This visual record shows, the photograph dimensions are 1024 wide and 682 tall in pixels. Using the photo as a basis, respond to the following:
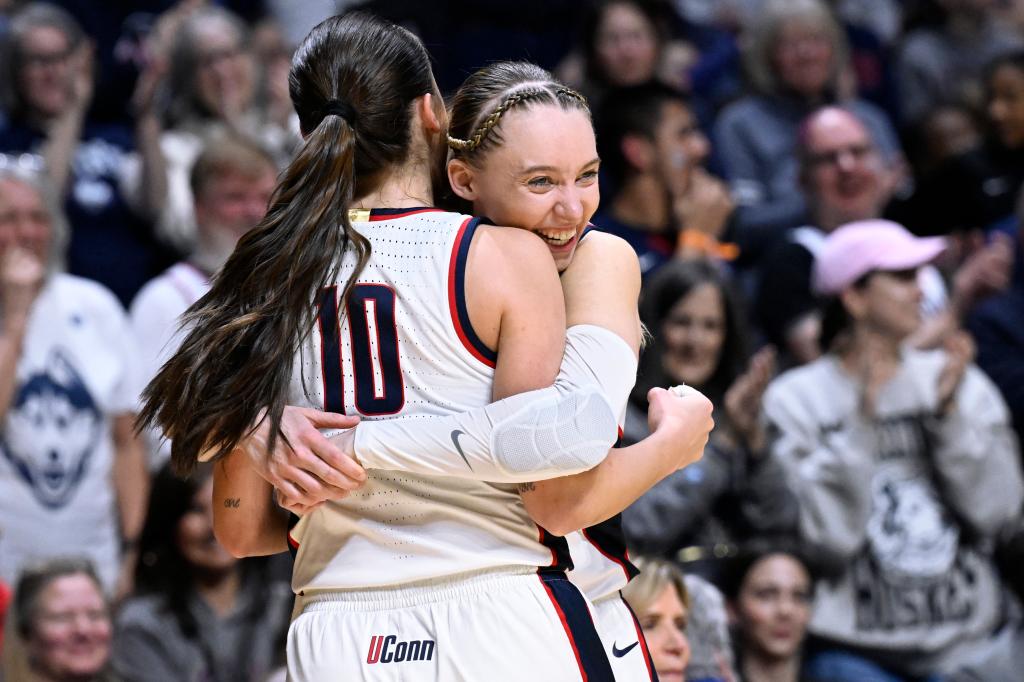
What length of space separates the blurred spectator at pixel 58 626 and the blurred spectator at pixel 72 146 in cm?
190

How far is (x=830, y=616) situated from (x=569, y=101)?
354cm

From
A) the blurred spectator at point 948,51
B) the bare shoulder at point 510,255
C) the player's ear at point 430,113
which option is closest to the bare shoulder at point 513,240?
the bare shoulder at point 510,255

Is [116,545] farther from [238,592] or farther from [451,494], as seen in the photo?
[451,494]

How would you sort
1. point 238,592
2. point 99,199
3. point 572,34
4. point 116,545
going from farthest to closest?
point 572,34 → point 99,199 → point 116,545 → point 238,592

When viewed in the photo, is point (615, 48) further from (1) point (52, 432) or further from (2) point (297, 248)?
(2) point (297, 248)

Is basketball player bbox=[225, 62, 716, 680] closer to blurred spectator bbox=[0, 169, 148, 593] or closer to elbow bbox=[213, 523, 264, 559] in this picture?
elbow bbox=[213, 523, 264, 559]

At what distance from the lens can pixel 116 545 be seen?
5711mm

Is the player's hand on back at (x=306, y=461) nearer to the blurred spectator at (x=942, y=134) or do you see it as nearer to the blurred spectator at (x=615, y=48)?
the blurred spectator at (x=615, y=48)

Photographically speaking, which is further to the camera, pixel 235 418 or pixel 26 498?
pixel 26 498

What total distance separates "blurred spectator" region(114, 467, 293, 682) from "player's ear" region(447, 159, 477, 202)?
298 centimetres

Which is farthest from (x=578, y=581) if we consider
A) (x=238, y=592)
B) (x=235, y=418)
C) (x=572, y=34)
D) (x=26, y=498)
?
(x=572, y=34)

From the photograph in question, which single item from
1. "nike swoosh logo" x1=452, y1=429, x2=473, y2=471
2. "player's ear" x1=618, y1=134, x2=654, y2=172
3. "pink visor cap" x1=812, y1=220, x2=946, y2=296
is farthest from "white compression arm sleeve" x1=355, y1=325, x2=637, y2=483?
"player's ear" x1=618, y1=134, x2=654, y2=172

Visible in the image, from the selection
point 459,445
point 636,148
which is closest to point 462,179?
point 459,445

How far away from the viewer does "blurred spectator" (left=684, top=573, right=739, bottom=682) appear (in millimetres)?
4477
